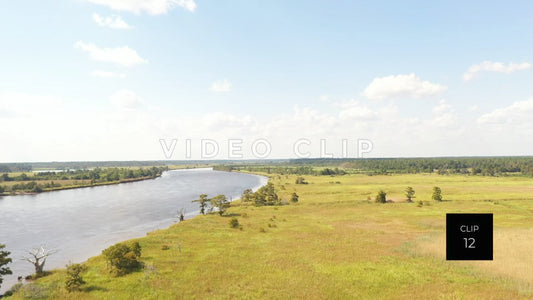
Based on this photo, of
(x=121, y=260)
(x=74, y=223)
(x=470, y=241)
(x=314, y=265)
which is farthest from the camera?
(x=74, y=223)

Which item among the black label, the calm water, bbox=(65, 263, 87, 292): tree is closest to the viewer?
the black label

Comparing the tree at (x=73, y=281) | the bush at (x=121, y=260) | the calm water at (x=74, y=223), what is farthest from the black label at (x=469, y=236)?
the calm water at (x=74, y=223)

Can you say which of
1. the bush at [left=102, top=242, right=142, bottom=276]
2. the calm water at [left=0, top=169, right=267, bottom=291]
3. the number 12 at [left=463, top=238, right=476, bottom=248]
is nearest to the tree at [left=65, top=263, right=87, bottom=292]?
the bush at [left=102, top=242, right=142, bottom=276]

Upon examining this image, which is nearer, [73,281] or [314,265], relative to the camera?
[73,281]

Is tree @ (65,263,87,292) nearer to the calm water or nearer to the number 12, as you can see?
the calm water

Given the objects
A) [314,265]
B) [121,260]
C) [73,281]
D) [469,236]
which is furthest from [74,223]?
[469,236]

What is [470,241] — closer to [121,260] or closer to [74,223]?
[121,260]

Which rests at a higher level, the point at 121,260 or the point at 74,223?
the point at 121,260
